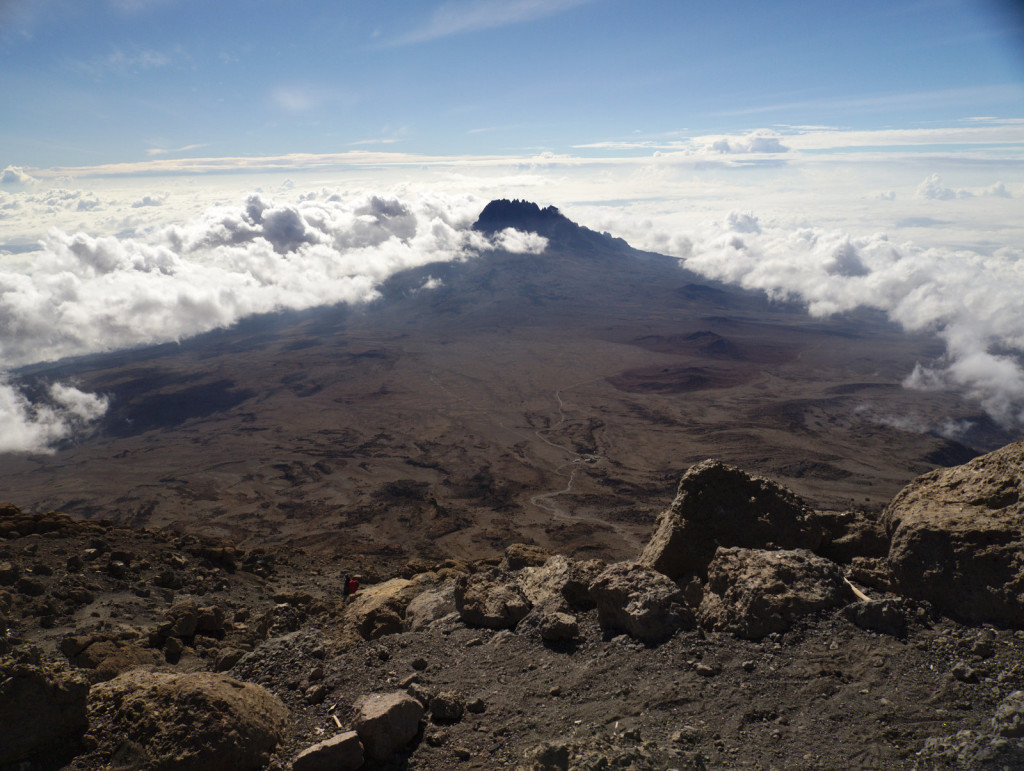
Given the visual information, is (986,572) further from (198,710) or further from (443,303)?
(443,303)

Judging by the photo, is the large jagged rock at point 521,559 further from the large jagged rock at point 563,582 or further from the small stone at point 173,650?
the small stone at point 173,650

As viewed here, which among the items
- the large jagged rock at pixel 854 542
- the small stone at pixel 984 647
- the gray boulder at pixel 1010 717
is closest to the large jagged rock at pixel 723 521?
the large jagged rock at pixel 854 542

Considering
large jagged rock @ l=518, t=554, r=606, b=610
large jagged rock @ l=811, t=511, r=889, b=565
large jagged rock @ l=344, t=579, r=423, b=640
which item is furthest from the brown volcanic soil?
large jagged rock @ l=811, t=511, r=889, b=565

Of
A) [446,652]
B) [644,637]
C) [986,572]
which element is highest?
[986,572]

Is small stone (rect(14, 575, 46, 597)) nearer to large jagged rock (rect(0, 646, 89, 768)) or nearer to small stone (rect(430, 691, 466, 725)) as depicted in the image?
large jagged rock (rect(0, 646, 89, 768))

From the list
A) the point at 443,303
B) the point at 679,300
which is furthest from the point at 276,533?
the point at 679,300

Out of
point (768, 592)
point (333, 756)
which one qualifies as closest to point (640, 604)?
point (768, 592)
